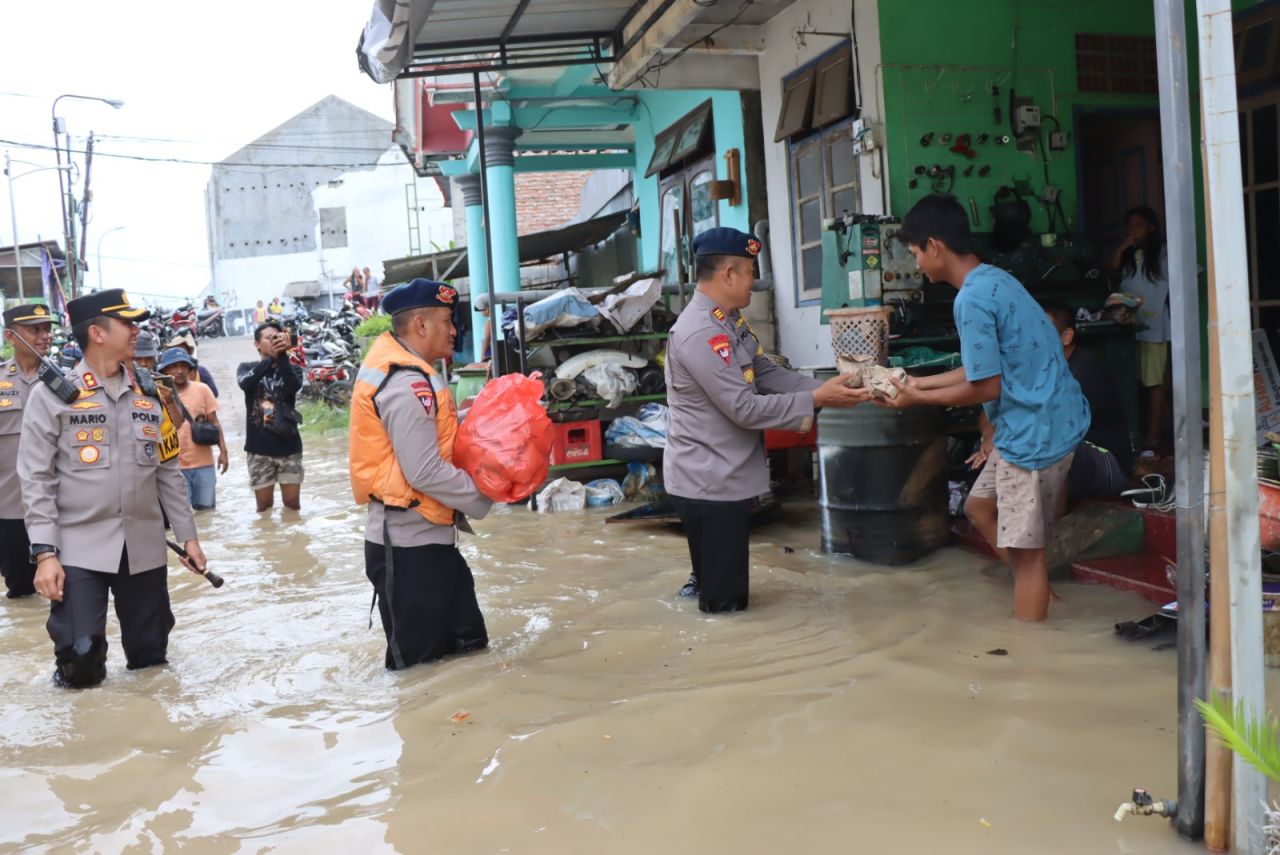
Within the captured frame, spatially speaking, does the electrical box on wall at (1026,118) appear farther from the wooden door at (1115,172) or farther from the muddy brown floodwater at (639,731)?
the muddy brown floodwater at (639,731)

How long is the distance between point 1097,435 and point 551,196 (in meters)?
18.0

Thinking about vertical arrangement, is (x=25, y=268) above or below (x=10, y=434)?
above

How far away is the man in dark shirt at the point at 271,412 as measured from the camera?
930 cm

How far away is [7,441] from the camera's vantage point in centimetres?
673

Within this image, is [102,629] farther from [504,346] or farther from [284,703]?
[504,346]

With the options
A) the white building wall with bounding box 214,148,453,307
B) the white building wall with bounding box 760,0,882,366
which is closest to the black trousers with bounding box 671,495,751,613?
the white building wall with bounding box 760,0,882,366

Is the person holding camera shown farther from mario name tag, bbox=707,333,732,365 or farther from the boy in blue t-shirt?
the boy in blue t-shirt

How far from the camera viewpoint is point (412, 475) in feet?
14.3

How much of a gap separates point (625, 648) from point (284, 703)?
145 centimetres

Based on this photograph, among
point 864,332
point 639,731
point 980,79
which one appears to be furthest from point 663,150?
point 639,731

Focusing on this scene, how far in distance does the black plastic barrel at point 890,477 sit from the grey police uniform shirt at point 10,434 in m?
4.84

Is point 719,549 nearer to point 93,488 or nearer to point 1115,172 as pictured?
point 93,488

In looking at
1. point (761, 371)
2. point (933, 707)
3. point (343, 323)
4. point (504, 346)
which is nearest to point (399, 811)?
point (933, 707)

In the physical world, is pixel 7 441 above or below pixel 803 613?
above
